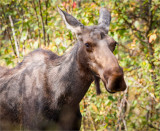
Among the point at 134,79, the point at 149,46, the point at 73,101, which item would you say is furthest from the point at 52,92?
the point at 149,46

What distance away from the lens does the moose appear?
302 cm

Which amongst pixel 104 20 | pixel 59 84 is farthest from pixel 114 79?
pixel 104 20

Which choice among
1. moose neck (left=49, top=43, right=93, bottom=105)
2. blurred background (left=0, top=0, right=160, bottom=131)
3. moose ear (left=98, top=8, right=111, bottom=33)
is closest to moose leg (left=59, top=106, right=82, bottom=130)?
moose neck (left=49, top=43, right=93, bottom=105)

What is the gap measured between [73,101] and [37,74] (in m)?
0.67

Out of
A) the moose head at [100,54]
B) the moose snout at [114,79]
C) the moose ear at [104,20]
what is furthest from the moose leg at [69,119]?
the moose ear at [104,20]

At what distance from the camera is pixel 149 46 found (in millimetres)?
5930

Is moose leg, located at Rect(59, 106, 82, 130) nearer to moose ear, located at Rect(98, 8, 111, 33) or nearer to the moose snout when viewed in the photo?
the moose snout

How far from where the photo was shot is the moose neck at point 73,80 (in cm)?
320

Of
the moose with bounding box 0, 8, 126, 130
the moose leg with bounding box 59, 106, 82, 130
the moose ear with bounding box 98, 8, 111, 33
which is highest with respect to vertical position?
the moose ear with bounding box 98, 8, 111, 33

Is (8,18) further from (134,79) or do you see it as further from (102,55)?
(102,55)

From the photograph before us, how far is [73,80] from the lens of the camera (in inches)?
129

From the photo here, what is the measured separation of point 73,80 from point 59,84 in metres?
0.22

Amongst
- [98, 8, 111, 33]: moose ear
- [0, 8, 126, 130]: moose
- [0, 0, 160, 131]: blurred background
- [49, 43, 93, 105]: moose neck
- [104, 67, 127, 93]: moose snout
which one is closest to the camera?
[104, 67, 127, 93]: moose snout

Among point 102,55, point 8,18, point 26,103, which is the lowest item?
point 26,103
